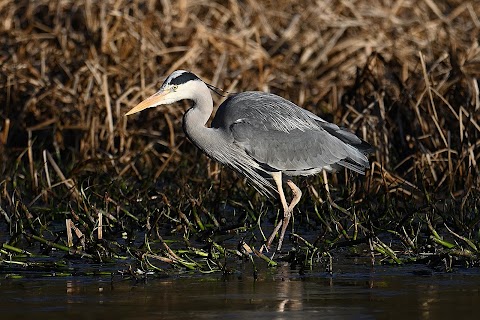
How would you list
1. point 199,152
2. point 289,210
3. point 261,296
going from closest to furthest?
point 261,296
point 289,210
point 199,152

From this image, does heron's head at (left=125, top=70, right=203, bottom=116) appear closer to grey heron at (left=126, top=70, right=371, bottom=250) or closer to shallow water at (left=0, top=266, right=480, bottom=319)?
grey heron at (left=126, top=70, right=371, bottom=250)

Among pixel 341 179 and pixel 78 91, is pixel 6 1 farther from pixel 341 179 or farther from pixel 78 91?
pixel 341 179

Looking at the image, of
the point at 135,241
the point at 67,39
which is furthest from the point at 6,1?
the point at 135,241

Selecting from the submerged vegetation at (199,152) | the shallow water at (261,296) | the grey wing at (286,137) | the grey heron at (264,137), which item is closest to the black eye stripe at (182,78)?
the grey heron at (264,137)

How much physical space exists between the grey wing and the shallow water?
1714mm

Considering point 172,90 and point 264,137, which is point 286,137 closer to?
point 264,137

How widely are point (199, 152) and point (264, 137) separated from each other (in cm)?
194

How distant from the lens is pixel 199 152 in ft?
30.1

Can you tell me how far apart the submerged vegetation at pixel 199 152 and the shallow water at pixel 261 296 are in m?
A: 0.14

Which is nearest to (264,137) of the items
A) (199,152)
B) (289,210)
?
(289,210)

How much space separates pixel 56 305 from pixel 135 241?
1.87m

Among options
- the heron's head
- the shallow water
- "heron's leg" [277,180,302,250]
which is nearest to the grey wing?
"heron's leg" [277,180,302,250]

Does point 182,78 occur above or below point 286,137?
above

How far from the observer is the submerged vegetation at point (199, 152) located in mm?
6020
